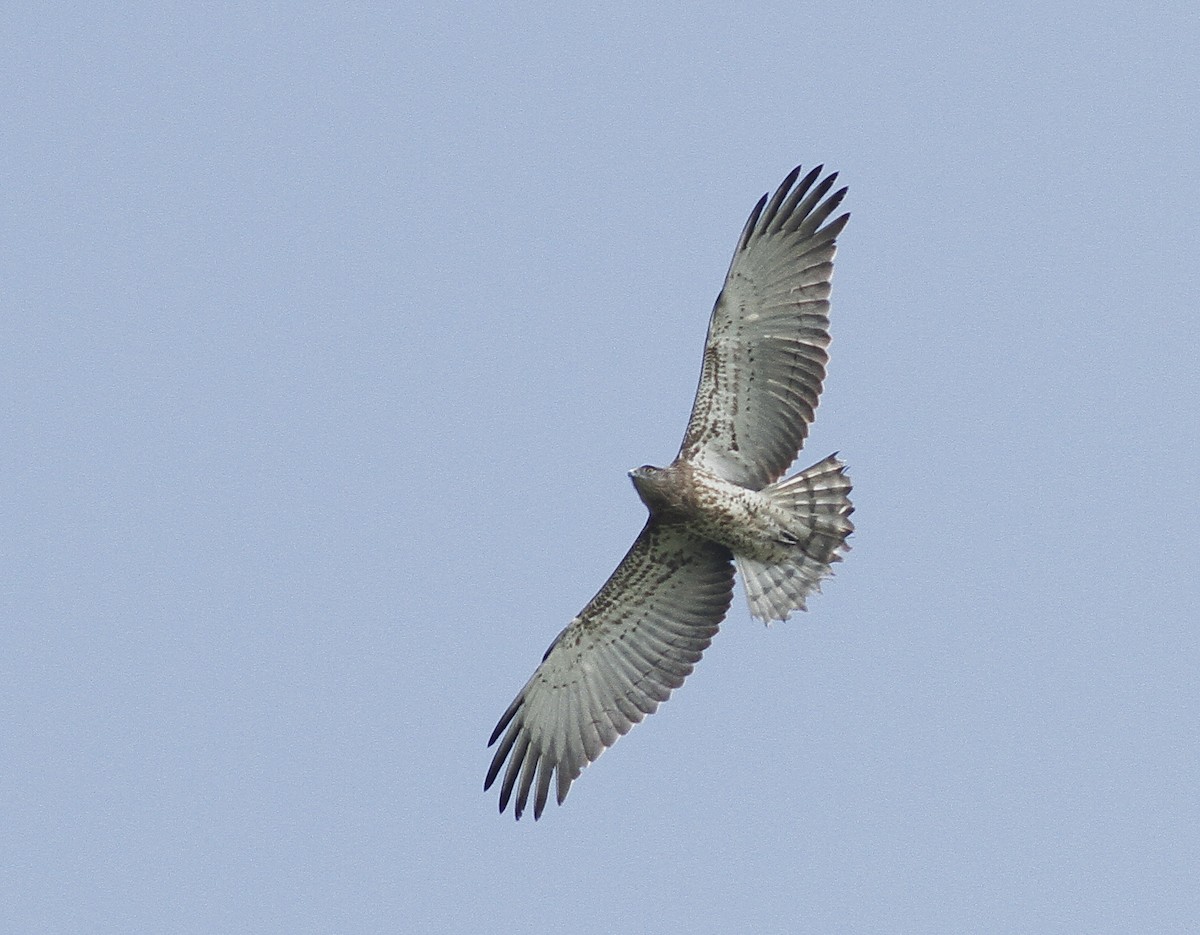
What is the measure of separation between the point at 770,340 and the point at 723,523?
1350mm

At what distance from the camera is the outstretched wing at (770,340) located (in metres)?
14.0

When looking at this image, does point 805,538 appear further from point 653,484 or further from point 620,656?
point 620,656

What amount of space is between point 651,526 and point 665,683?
118cm

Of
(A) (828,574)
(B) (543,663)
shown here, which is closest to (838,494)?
(A) (828,574)

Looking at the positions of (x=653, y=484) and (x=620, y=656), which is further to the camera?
(x=620, y=656)

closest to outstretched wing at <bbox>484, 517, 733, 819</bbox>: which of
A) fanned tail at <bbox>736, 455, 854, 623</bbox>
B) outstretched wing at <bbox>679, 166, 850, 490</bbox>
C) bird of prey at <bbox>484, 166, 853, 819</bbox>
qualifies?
bird of prey at <bbox>484, 166, 853, 819</bbox>

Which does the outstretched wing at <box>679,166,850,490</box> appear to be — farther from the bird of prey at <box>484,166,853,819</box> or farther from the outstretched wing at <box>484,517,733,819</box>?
the outstretched wing at <box>484,517,733,819</box>

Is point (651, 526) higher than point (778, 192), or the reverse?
point (778, 192)

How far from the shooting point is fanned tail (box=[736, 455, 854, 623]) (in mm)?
13992

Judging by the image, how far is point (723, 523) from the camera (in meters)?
14.1

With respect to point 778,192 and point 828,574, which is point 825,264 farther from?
point 828,574

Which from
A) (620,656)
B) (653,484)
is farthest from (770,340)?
(620,656)

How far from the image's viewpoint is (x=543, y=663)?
14625mm

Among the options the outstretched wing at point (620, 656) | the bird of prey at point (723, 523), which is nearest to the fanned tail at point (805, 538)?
the bird of prey at point (723, 523)
